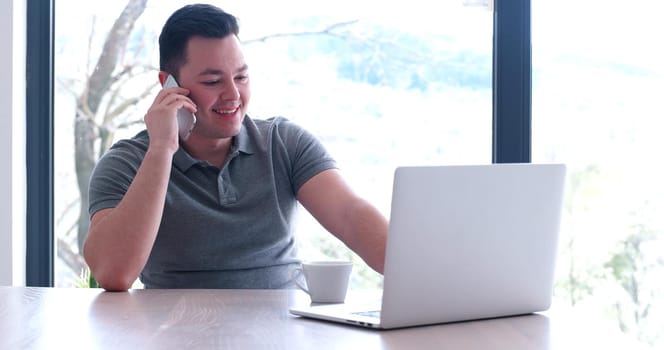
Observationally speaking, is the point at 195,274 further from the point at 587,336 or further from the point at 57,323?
the point at 587,336

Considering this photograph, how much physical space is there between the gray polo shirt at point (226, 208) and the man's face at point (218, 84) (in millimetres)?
84

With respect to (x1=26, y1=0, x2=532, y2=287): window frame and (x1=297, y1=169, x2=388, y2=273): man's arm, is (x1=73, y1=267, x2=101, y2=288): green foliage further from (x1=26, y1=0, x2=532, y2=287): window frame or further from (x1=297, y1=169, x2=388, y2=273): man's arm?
(x1=297, y1=169, x2=388, y2=273): man's arm

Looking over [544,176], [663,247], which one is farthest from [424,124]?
[544,176]

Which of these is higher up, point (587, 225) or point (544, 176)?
point (544, 176)

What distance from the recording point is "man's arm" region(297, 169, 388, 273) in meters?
2.19

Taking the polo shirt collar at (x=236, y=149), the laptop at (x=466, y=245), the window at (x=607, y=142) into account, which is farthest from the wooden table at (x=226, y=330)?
the window at (x=607, y=142)

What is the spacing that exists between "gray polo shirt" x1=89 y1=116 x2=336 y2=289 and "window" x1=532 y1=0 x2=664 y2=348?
963 mm

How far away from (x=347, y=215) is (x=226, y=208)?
0.31 m

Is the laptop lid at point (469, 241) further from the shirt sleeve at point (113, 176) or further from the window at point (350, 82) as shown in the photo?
the window at point (350, 82)

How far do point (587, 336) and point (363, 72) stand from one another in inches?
70.9

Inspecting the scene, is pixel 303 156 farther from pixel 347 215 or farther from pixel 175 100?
pixel 175 100

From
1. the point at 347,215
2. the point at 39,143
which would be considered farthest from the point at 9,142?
the point at 347,215

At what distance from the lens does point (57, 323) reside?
4.85 feet

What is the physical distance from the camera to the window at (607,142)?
9.71ft
